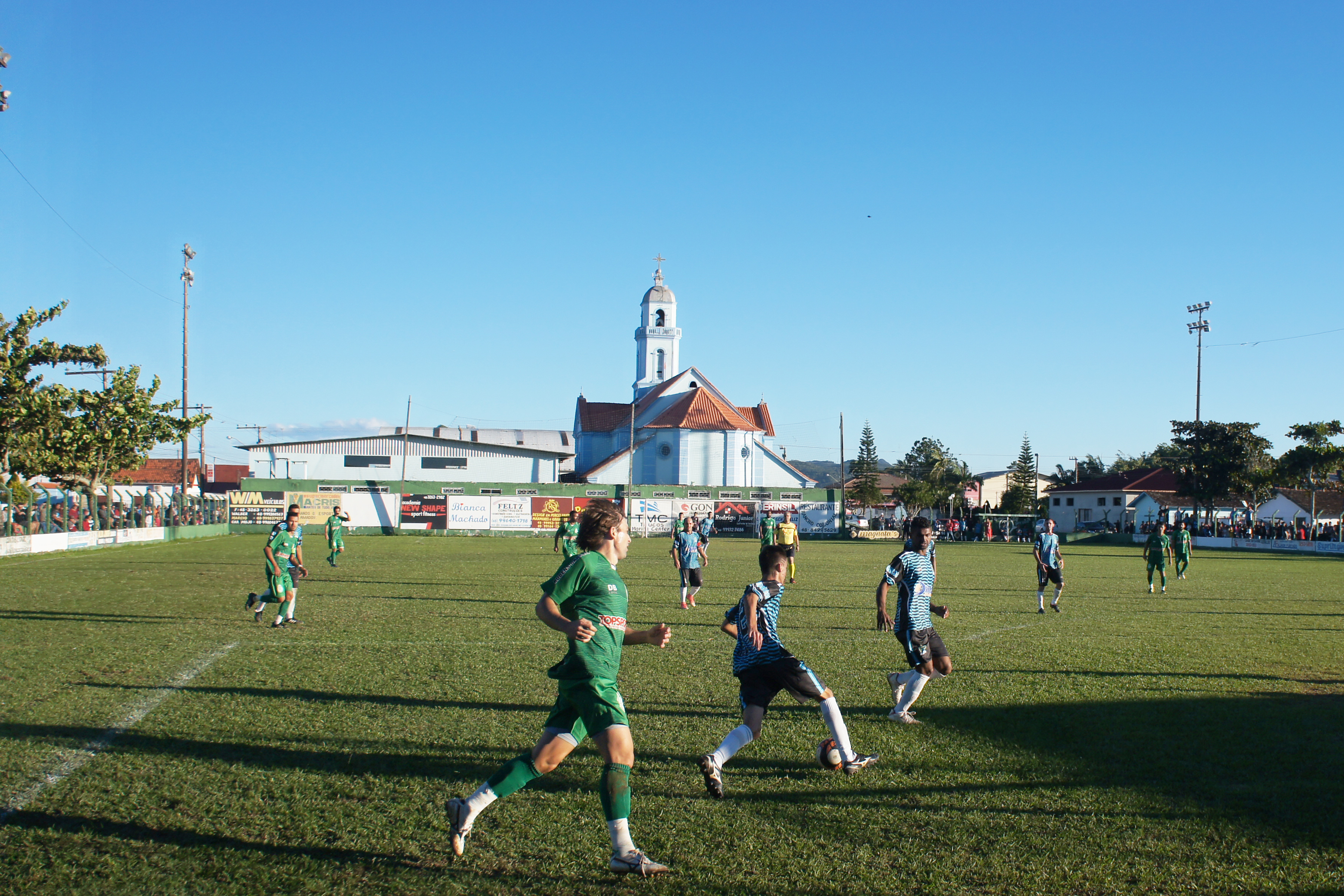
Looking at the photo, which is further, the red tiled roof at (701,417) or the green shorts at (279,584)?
the red tiled roof at (701,417)

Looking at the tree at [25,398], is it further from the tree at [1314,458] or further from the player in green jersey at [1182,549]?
the tree at [1314,458]

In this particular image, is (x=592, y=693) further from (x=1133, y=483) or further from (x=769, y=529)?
Answer: (x=1133, y=483)

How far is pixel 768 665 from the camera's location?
6.25 meters

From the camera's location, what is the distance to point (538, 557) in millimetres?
33375

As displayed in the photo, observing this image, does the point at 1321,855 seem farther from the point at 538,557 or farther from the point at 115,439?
the point at 115,439

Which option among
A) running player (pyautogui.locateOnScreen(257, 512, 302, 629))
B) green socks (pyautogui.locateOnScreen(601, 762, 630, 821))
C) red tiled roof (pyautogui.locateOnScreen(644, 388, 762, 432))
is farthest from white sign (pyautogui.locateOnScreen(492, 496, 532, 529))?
green socks (pyautogui.locateOnScreen(601, 762, 630, 821))

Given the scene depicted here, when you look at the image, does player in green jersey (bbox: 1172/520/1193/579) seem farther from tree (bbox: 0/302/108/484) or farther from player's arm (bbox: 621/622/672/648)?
tree (bbox: 0/302/108/484)

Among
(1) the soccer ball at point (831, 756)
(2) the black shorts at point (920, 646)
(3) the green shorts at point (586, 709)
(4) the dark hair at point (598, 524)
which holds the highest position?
(4) the dark hair at point (598, 524)

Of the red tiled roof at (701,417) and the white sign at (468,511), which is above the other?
the red tiled roof at (701,417)

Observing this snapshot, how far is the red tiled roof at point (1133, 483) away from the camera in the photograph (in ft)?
269

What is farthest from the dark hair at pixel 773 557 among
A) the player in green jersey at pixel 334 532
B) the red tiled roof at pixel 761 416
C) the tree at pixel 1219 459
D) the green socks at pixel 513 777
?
the red tiled roof at pixel 761 416

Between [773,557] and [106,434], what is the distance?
122ft

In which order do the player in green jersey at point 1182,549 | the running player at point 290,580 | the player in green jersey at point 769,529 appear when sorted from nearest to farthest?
the running player at point 290,580 < the player in green jersey at point 769,529 < the player in green jersey at point 1182,549

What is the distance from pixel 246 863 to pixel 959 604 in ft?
51.4
